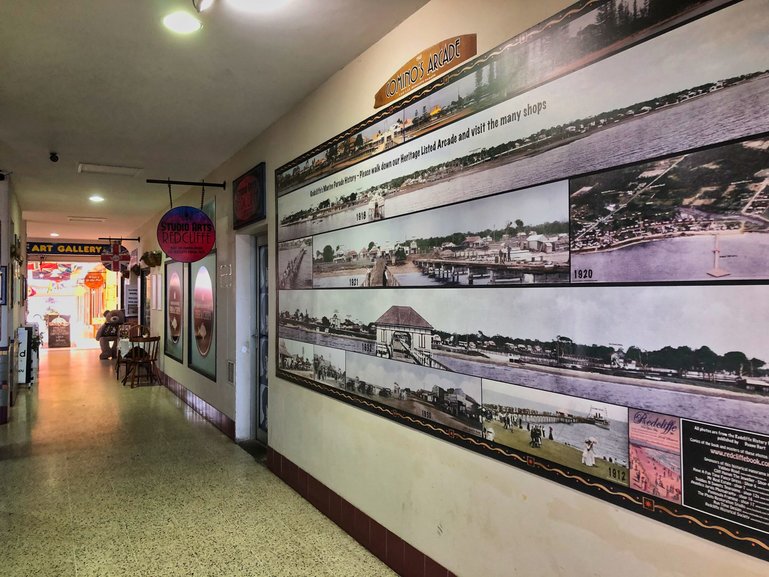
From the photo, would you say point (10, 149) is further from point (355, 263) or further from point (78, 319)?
point (78, 319)

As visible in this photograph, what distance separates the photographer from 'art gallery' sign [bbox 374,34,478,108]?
2.29 meters

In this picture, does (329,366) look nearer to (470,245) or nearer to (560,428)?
(470,245)

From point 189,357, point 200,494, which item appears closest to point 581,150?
point 200,494

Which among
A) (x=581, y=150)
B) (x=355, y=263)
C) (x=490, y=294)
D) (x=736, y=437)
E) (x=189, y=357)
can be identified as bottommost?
(x=189, y=357)

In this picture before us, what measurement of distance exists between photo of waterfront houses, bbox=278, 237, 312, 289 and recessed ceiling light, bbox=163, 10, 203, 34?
145cm

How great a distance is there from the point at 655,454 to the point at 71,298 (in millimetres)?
19480

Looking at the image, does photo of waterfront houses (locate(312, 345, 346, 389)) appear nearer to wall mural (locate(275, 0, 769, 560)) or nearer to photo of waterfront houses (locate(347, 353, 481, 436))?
photo of waterfront houses (locate(347, 353, 481, 436))

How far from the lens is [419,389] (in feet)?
8.30

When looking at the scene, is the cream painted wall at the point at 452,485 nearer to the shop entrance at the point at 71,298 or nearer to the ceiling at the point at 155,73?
the ceiling at the point at 155,73

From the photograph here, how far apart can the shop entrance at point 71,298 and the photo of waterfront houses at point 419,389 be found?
1617 cm

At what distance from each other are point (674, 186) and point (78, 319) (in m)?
19.6

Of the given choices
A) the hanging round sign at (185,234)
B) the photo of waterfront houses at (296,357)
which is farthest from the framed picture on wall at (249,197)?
the photo of waterfront houses at (296,357)

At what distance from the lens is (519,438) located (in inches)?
78.2

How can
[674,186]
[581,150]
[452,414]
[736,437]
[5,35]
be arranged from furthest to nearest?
1. [5,35]
2. [452,414]
3. [581,150]
4. [674,186]
5. [736,437]
